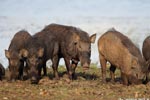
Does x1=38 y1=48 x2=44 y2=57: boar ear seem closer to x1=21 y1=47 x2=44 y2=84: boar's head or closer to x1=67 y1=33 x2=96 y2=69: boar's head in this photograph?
x1=21 y1=47 x2=44 y2=84: boar's head

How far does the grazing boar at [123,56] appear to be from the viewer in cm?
1870

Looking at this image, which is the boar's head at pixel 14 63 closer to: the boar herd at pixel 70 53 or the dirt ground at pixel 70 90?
the boar herd at pixel 70 53

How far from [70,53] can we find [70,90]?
3995 millimetres

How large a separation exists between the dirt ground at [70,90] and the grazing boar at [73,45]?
2.65 feet

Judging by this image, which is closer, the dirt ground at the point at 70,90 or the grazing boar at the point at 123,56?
the dirt ground at the point at 70,90

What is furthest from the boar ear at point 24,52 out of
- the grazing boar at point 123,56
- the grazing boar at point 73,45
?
the grazing boar at point 123,56

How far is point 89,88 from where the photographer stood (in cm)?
1784

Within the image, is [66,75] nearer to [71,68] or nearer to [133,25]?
[71,68]

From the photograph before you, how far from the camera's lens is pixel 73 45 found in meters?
20.8

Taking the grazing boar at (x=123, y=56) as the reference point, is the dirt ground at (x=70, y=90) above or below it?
below

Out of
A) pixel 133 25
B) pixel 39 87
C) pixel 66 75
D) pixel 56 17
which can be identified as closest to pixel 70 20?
pixel 56 17

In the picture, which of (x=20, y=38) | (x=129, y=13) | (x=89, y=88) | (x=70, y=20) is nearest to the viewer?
(x=89, y=88)

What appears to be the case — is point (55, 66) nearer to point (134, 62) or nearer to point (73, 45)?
point (73, 45)

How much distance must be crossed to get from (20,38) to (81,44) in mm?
2286
